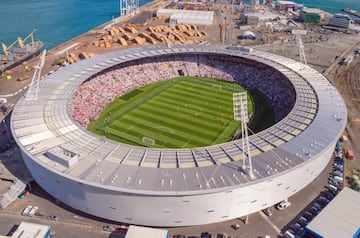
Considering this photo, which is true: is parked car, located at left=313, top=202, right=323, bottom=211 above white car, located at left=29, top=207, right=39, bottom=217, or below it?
above

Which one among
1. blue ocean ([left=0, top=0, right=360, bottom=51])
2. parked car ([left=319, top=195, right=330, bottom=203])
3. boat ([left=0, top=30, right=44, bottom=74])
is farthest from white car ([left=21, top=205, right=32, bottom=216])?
blue ocean ([left=0, top=0, right=360, bottom=51])

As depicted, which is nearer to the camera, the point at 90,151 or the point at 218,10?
the point at 90,151

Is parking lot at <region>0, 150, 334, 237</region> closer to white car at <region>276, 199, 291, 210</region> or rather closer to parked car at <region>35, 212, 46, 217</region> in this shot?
parked car at <region>35, 212, 46, 217</region>

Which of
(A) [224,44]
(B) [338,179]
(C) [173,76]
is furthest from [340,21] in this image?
(B) [338,179]

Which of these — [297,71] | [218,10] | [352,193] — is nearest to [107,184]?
[352,193]

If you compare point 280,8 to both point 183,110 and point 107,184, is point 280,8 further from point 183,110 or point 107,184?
point 107,184

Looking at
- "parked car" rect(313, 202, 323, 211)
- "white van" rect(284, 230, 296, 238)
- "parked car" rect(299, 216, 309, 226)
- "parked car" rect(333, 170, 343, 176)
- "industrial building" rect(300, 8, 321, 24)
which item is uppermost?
"industrial building" rect(300, 8, 321, 24)
